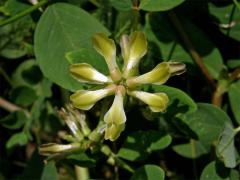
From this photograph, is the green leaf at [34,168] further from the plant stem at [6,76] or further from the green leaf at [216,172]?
the green leaf at [216,172]

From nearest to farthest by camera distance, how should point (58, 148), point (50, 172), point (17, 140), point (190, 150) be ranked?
point (58, 148)
point (50, 172)
point (190, 150)
point (17, 140)

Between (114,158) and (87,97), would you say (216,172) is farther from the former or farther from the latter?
(87,97)

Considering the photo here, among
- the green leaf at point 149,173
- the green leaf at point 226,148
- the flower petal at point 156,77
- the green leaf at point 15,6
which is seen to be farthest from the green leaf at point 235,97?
the green leaf at point 15,6

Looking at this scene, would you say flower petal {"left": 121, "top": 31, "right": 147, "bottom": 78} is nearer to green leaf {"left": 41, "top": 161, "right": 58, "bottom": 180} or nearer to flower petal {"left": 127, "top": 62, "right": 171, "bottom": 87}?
flower petal {"left": 127, "top": 62, "right": 171, "bottom": 87}

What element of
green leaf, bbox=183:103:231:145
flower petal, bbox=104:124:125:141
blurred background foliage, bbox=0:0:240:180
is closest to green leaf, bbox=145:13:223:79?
blurred background foliage, bbox=0:0:240:180

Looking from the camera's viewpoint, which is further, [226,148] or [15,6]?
[15,6]

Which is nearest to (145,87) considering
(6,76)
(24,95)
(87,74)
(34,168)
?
(87,74)
